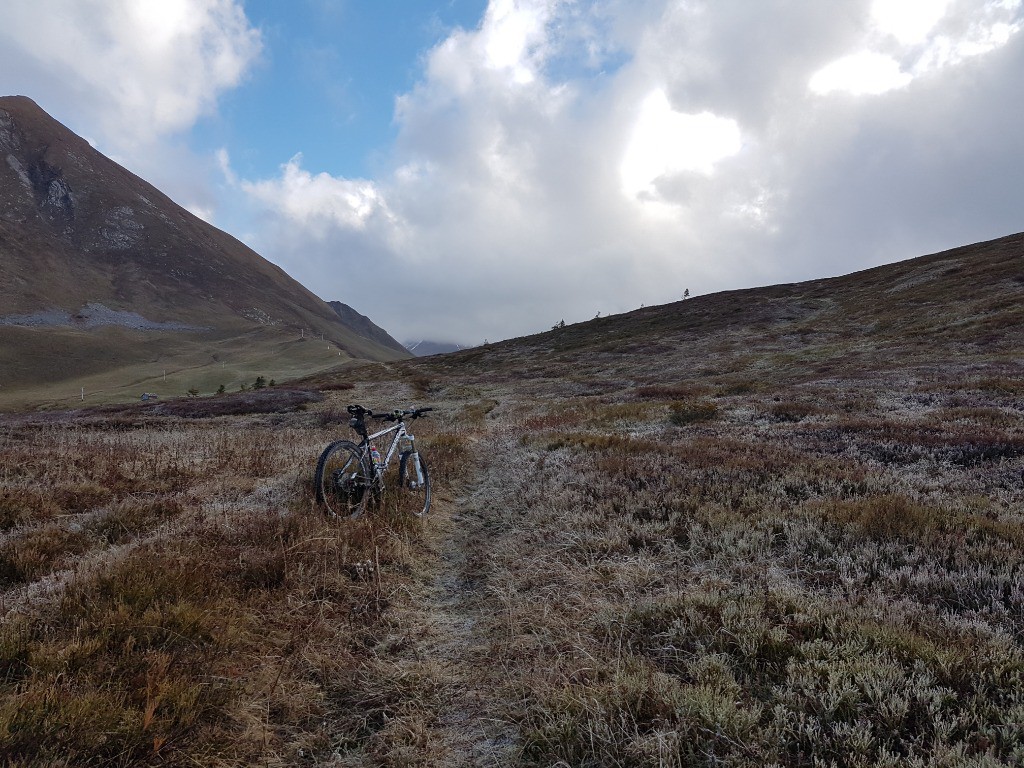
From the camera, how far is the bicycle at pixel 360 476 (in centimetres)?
733

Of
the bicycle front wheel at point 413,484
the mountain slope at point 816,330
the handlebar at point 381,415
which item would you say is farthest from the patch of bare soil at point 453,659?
the mountain slope at point 816,330

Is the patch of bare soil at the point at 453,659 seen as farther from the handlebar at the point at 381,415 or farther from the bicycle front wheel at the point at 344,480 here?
the handlebar at the point at 381,415

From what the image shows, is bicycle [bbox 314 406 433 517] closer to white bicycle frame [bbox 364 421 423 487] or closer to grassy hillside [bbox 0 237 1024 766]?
white bicycle frame [bbox 364 421 423 487]

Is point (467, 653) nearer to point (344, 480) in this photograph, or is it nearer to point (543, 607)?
point (543, 607)

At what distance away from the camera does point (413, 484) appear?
340 inches

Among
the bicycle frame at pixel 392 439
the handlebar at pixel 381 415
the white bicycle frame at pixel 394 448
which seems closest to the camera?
the handlebar at pixel 381 415

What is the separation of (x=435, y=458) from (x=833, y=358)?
1209 inches

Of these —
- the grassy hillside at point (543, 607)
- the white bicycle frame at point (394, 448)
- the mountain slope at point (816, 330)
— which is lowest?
the grassy hillside at point (543, 607)

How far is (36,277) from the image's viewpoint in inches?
6580

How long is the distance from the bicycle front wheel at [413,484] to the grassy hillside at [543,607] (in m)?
0.61

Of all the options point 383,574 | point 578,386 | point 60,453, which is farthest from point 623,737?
point 578,386

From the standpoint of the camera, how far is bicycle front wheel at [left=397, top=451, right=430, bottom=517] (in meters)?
8.33

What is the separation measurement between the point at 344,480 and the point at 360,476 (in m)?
0.34

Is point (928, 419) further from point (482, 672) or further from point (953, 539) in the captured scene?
point (482, 672)
